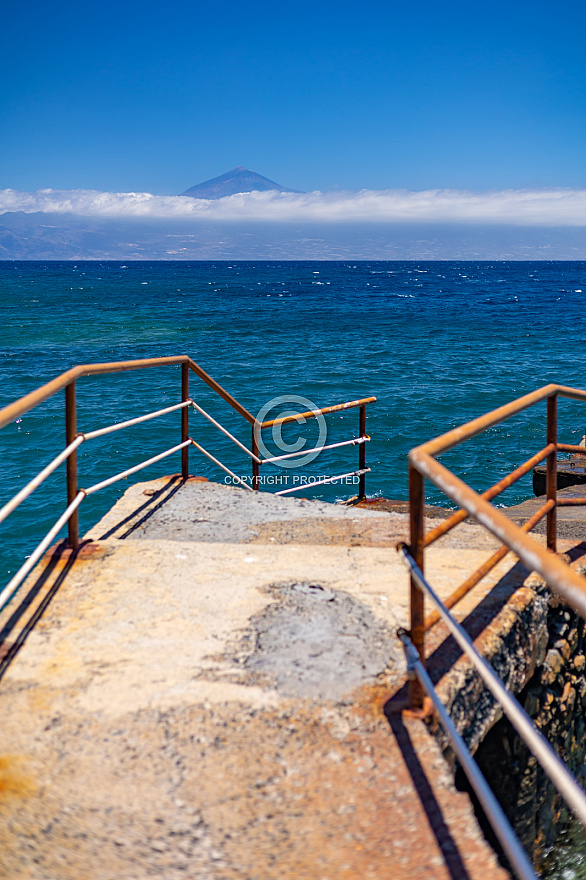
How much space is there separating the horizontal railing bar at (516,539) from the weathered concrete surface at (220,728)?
3.25ft

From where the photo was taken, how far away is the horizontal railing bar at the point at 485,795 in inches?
63.4

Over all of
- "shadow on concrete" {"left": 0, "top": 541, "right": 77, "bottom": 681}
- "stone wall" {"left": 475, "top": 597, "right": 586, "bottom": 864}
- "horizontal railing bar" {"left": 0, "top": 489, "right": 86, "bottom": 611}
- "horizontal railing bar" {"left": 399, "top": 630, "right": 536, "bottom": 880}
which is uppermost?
"horizontal railing bar" {"left": 0, "top": 489, "right": 86, "bottom": 611}

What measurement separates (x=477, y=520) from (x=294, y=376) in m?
26.2

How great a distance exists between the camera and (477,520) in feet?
6.63

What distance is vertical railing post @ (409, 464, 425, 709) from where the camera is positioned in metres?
2.60

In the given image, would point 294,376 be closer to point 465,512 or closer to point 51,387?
point 51,387

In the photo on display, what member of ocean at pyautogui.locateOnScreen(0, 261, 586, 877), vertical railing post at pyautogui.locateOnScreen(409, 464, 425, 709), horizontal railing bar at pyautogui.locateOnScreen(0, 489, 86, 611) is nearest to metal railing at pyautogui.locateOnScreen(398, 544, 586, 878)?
vertical railing post at pyautogui.locateOnScreen(409, 464, 425, 709)

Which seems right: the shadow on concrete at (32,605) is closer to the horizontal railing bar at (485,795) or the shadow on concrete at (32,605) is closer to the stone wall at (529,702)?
the horizontal railing bar at (485,795)

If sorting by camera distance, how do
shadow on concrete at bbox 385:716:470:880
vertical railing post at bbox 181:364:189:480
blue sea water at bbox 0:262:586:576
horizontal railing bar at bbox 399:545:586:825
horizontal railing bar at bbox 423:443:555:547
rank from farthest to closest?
blue sea water at bbox 0:262:586:576 → vertical railing post at bbox 181:364:189:480 → horizontal railing bar at bbox 423:443:555:547 → shadow on concrete at bbox 385:716:470:880 → horizontal railing bar at bbox 399:545:586:825

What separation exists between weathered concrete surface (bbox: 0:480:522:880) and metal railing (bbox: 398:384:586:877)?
0.29 meters

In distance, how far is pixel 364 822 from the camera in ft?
7.13

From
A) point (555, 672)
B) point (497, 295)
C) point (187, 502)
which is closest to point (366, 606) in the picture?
point (555, 672)

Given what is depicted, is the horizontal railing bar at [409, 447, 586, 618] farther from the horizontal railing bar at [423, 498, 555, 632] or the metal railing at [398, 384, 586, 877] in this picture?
the horizontal railing bar at [423, 498, 555, 632]

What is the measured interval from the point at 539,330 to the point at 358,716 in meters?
47.0
